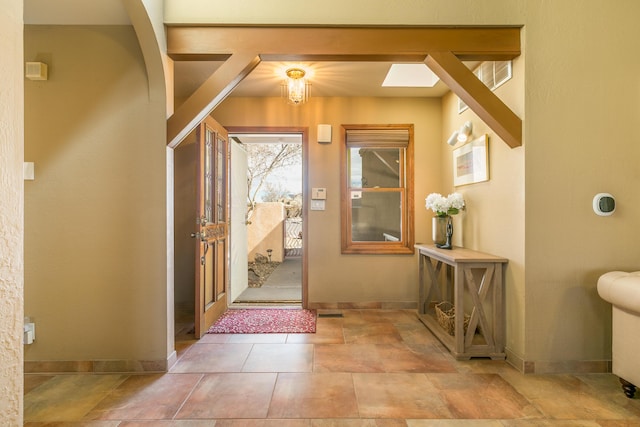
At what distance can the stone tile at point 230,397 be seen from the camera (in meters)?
1.81

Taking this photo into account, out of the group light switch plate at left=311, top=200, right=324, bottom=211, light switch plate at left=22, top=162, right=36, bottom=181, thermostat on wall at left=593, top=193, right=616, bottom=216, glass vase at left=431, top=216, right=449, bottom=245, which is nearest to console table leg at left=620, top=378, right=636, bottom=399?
thermostat on wall at left=593, top=193, right=616, bottom=216

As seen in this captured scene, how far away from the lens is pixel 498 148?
2592 millimetres

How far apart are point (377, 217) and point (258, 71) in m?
2.07

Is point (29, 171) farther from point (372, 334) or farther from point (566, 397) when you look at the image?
point (566, 397)

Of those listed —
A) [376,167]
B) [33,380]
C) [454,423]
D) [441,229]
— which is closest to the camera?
→ [454,423]

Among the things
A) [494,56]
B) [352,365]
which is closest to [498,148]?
[494,56]

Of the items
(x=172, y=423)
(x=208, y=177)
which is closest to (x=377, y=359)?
(x=172, y=423)

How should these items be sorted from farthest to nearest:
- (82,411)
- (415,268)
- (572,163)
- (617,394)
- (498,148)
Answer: (415,268), (498,148), (572,163), (617,394), (82,411)

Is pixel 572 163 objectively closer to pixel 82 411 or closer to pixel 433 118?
pixel 433 118

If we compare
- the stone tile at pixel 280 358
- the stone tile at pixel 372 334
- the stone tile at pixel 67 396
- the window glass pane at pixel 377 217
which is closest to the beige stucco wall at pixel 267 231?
the window glass pane at pixel 377 217

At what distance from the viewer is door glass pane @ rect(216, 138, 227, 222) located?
345 cm

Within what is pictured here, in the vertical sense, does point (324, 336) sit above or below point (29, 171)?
below

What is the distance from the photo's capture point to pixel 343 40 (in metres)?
2.33

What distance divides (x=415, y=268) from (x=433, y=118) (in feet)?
5.65
